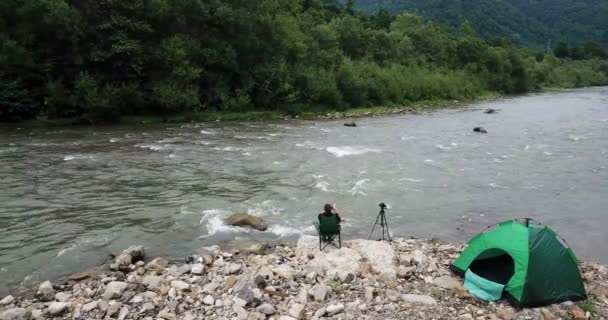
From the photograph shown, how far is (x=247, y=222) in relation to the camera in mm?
15141

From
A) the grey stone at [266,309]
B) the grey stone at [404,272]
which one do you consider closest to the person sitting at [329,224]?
the grey stone at [404,272]

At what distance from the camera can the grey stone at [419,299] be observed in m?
9.98

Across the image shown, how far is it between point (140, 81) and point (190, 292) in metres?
35.5

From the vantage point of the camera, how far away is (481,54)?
84.9 meters

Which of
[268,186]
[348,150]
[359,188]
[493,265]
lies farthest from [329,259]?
[348,150]

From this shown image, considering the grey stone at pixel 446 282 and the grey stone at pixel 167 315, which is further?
the grey stone at pixel 446 282

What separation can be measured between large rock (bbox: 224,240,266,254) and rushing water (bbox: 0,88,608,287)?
0.79 metres

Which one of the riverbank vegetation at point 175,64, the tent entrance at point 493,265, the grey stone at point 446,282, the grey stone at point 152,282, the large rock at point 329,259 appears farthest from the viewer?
the riverbank vegetation at point 175,64

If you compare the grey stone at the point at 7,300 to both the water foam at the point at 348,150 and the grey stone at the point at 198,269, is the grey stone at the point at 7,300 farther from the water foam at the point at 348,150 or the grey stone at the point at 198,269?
the water foam at the point at 348,150

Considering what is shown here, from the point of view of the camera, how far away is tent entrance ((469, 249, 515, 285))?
36.3ft

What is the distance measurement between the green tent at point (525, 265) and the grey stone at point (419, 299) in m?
1.44

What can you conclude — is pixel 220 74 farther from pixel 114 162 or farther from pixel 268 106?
pixel 114 162

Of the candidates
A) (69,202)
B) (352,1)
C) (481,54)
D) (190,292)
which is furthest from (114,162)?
(352,1)

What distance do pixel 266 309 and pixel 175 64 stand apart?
3658 centimetres
